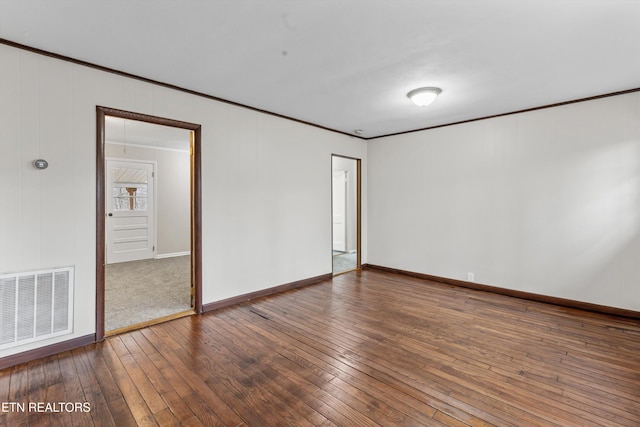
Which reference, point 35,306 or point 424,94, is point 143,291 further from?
point 424,94

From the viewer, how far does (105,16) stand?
204 centimetres

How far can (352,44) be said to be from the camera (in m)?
2.39

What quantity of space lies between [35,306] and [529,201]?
550 centimetres

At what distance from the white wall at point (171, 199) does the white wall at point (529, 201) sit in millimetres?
5025

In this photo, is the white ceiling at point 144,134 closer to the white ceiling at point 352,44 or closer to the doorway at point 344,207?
the white ceiling at point 352,44

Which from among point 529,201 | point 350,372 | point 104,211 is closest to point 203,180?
point 104,211

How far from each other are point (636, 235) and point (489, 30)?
3.06 m

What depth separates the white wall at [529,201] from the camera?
3.45 metres

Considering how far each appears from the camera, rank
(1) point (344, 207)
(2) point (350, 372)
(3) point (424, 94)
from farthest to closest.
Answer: (1) point (344, 207), (3) point (424, 94), (2) point (350, 372)

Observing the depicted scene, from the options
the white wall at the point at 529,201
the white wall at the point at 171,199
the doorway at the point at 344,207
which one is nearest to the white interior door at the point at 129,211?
the white wall at the point at 171,199

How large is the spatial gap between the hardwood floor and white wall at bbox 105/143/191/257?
451 centimetres

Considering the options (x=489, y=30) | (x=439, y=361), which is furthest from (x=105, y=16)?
(x=439, y=361)

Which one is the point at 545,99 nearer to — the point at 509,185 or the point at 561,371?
the point at 509,185

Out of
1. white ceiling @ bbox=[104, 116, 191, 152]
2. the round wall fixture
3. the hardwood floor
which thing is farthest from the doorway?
the round wall fixture
